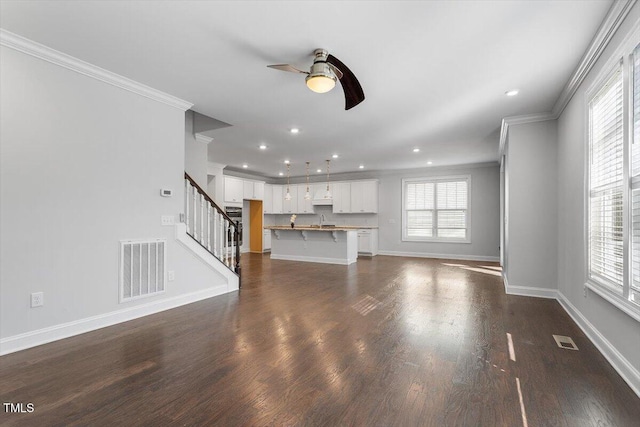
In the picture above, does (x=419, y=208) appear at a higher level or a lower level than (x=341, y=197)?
lower

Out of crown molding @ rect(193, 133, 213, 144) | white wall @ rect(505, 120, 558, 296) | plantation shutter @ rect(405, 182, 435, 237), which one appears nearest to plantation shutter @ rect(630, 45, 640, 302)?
white wall @ rect(505, 120, 558, 296)

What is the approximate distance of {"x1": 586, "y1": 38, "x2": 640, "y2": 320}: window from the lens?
6.93 feet

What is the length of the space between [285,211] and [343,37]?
8.30 m

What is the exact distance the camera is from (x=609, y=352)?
245 cm

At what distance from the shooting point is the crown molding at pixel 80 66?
2558mm

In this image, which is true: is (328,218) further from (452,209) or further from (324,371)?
(324,371)

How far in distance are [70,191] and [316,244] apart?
5489 millimetres

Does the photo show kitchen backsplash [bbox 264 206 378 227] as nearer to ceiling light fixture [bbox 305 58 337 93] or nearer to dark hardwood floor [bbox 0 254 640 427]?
dark hardwood floor [bbox 0 254 640 427]

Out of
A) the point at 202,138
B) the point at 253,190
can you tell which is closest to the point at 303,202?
the point at 253,190

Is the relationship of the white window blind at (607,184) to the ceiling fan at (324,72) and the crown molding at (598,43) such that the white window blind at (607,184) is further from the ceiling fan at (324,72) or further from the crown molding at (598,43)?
the ceiling fan at (324,72)

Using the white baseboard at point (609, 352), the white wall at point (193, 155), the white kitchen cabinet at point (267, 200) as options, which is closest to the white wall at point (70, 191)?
the white wall at point (193, 155)

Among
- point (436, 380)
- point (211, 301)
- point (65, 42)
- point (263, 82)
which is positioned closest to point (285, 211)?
point (211, 301)

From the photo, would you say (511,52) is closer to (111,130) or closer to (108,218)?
(111,130)

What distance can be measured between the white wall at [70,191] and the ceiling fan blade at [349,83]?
2375 mm
